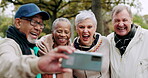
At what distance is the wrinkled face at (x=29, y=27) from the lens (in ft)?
7.91

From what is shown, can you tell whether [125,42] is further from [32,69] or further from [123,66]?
[32,69]

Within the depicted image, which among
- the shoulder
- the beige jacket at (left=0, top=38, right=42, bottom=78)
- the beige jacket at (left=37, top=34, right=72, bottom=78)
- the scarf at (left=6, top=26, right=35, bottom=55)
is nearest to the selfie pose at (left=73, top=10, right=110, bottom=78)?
the beige jacket at (left=37, top=34, right=72, bottom=78)

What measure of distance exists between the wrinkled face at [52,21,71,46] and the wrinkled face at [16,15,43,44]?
78cm

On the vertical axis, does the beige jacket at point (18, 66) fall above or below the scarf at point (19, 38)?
below

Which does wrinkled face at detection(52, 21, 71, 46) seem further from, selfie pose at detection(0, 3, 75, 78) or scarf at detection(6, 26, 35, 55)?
scarf at detection(6, 26, 35, 55)

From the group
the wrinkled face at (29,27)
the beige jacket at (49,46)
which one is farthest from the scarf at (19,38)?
the beige jacket at (49,46)

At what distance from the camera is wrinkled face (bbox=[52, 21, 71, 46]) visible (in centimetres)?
336

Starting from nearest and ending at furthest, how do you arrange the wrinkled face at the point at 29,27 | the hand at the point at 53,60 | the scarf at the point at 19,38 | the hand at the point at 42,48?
the hand at the point at 53,60, the scarf at the point at 19,38, the wrinkled face at the point at 29,27, the hand at the point at 42,48

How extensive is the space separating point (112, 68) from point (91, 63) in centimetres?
201

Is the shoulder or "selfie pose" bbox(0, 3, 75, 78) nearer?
"selfie pose" bbox(0, 3, 75, 78)

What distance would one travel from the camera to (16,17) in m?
2.43

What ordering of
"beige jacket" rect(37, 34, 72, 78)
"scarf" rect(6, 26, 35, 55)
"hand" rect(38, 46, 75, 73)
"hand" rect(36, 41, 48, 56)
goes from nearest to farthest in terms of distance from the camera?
"hand" rect(38, 46, 75, 73) < "scarf" rect(6, 26, 35, 55) < "hand" rect(36, 41, 48, 56) < "beige jacket" rect(37, 34, 72, 78)

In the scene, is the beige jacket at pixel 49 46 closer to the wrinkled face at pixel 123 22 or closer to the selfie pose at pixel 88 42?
the selfie pose at pixel 88 42

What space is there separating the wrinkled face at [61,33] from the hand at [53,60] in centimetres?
186
